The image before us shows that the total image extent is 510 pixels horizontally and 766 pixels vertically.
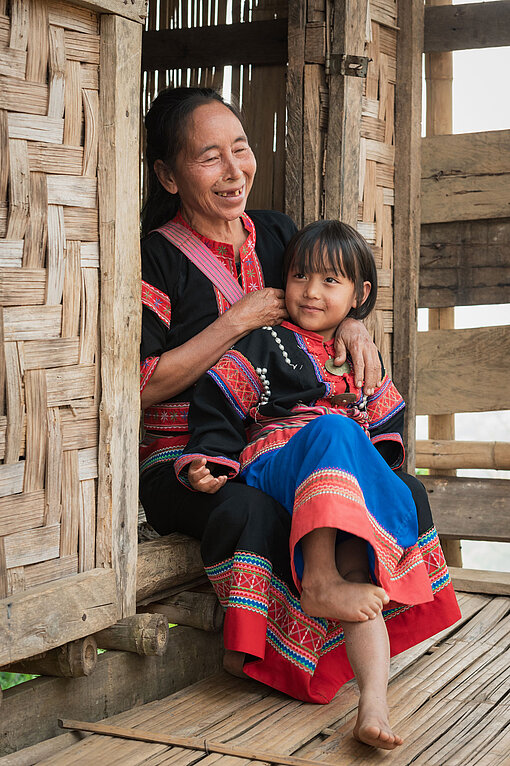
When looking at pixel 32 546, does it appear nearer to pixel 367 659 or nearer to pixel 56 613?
pixel 56 613

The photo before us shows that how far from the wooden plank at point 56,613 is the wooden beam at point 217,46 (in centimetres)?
258

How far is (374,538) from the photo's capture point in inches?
98.0

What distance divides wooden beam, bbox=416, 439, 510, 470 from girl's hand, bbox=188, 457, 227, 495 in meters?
1.95

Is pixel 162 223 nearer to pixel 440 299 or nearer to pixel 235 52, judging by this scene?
pixel 235 52

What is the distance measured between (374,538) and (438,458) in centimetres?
205

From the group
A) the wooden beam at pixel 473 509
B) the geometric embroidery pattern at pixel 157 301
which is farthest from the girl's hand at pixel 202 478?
the wooden beam at pixel 473 509

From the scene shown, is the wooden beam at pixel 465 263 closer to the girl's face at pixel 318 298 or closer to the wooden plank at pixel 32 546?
the girl's face at pixel 318 298

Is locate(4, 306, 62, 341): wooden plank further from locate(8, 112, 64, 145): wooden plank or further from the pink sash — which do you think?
the pink sash

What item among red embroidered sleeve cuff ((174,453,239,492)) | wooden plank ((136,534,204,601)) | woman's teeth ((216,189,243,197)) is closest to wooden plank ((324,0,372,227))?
woman's teeth ((216,189,243,197))

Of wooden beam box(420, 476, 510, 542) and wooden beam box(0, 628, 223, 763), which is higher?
wooden beam box(420, 476, 510, 542)

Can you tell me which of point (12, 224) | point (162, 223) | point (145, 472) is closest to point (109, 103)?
point (12, 224)

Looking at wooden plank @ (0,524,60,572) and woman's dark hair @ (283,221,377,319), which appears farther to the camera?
woman's dark hair @ (283,221,377,319)

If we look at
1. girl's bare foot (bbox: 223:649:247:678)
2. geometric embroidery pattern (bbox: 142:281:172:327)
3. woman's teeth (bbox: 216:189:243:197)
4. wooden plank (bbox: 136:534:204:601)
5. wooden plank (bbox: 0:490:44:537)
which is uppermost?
woman's teeth (bbox: 216:189:243:197)

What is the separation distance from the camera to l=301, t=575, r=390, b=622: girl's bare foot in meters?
2.42
